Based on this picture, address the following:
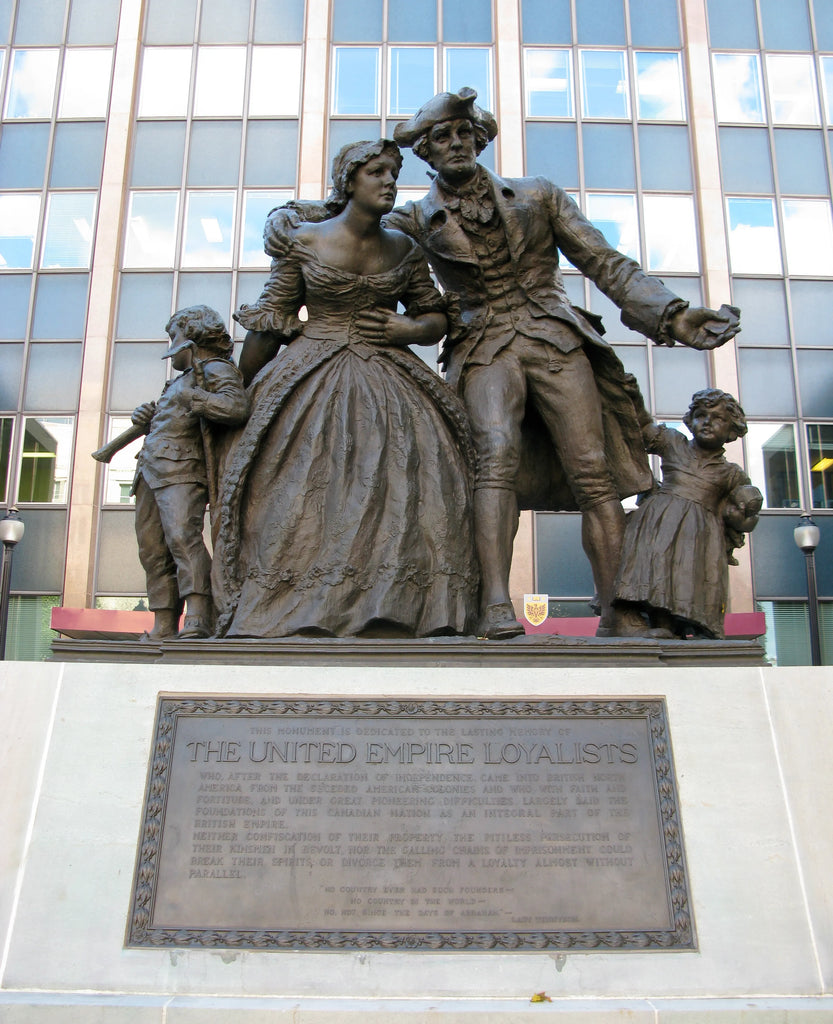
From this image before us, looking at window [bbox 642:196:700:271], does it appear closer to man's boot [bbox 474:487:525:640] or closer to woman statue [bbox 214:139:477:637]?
woman statue [bbox 214:139:477:637]

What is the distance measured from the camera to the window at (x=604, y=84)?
21.9 meters

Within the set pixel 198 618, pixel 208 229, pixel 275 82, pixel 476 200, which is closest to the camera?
→ pixel 198 618

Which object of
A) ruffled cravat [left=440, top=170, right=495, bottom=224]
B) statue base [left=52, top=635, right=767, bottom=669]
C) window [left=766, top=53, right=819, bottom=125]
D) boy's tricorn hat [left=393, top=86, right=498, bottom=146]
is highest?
window [left=766, top=53, right=819, bottom=125]

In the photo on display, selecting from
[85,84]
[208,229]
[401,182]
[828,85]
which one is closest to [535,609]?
[401,182]

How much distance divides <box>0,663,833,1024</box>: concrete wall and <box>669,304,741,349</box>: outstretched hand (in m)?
1.93

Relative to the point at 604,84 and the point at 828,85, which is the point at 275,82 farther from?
the point at 828,85

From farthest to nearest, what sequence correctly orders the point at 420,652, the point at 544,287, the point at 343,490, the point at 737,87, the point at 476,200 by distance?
1. the point at 737,87
2. the point at 544,287
3. the point at 476,200
4. the point at 343,490
5. the point at 420,652

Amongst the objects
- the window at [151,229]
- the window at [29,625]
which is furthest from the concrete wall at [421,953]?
the window at [151,229]

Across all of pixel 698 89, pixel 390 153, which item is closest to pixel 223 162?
pixel 698 89

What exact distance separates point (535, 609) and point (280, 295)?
43.7ft

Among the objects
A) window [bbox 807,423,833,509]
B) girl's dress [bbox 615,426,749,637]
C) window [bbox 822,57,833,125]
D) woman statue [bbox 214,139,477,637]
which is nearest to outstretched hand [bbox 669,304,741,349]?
girl's dress [bbox 615,426,749,637]

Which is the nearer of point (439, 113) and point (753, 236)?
point (439, 113)

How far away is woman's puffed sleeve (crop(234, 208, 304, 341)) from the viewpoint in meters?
5.64

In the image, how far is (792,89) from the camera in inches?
867
